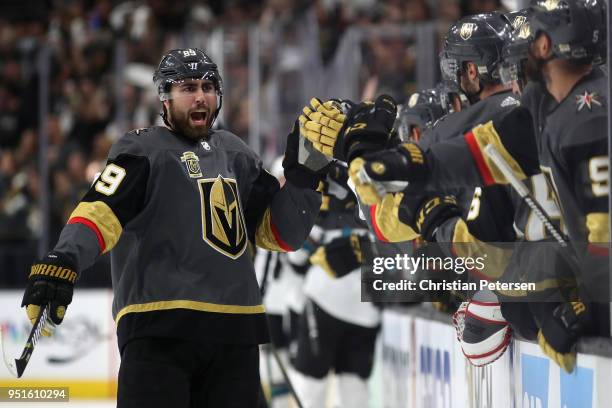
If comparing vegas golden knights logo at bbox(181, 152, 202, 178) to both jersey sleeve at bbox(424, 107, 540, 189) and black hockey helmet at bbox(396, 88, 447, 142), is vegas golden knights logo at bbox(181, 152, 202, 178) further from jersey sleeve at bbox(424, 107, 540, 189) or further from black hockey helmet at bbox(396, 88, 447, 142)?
black hockey helmet at bbox(396, 88, 447, 142)

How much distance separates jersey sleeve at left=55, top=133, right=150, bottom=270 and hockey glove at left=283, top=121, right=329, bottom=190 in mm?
408

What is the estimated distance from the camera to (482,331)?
10.8ft

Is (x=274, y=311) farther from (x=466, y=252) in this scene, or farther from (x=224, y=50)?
(x=466, y=252)

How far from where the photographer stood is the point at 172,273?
2854 millimetres

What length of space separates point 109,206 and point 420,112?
1.33 m

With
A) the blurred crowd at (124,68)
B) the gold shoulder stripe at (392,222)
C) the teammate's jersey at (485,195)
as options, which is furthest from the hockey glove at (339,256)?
the teammate's jersey at (485,195)

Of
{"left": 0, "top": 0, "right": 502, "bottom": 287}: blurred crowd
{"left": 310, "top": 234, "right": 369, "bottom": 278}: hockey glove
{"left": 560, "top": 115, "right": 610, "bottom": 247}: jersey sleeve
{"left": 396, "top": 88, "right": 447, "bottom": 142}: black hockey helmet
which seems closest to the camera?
{"left": 560, "top": 115, "right": 610, "bottom": 247}: jersey sleeve

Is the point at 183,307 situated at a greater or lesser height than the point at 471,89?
lesser

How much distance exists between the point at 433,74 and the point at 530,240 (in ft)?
7.37

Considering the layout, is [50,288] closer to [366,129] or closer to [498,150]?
[366,129]

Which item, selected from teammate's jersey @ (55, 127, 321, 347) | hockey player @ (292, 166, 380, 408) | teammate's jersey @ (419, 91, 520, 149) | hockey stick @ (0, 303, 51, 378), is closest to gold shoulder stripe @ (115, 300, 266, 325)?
teammate's jersey @ (55, 127, 321, 347)

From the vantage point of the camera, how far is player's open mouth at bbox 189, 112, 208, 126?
297 cm

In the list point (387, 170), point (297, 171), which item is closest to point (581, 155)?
point (387, 170)

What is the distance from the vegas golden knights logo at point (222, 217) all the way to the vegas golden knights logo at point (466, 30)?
758mm
